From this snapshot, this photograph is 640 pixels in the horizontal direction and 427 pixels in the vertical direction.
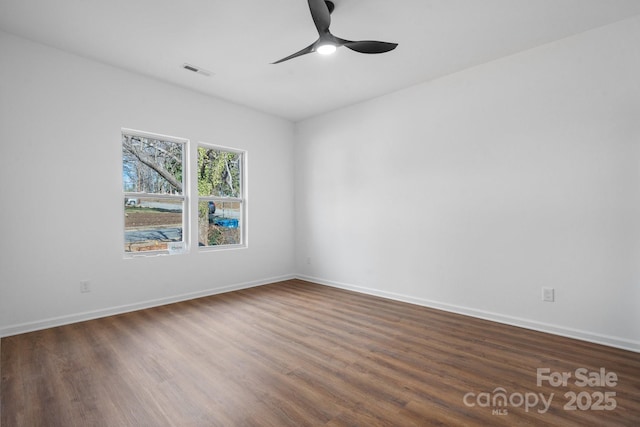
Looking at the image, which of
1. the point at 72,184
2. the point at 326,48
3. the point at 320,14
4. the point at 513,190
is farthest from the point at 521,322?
the point at 72,184

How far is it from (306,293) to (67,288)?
2.82m

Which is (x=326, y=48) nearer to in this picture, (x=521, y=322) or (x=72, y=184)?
(x=72, y=184)

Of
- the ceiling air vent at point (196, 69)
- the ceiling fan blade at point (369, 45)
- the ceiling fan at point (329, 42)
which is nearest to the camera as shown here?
the ceiling fan at point (329, 42)

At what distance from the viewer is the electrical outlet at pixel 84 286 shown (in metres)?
3.31

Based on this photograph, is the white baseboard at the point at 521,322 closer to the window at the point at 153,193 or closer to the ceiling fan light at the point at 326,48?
the window at the point at 153,193

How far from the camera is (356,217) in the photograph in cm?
469

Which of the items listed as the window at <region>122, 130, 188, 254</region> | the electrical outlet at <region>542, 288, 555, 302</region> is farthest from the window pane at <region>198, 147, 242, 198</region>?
the electrical outlet at <region>542, 288, 555, 302</region>

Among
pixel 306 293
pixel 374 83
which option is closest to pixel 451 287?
pixel 306 293

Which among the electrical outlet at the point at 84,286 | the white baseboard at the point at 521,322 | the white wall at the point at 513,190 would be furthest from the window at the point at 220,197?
the white baseboard at the point at 521,322

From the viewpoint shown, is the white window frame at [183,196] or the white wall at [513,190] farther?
the white window frame at [183,196]

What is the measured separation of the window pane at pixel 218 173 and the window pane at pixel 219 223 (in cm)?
18

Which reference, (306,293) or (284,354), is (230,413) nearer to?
(284,354)

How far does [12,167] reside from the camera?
293 centimetres

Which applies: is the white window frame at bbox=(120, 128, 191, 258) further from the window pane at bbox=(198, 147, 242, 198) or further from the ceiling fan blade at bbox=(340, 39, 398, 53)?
the ceiling fan blade at bbox=(340, 39, 398, 53)
